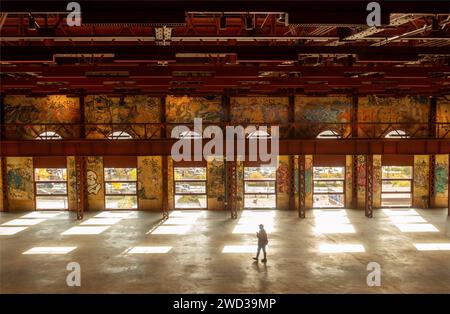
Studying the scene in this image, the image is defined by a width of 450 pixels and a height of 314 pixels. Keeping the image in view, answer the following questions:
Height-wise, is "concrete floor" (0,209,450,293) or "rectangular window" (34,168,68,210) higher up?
"rectangular window" (34,168,68,210)

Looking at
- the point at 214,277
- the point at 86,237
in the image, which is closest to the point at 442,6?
the point at 214,277

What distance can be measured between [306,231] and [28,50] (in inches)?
584

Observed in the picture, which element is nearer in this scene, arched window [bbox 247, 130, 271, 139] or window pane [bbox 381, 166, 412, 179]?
arched window [bbox 247, 130, 271, 139]

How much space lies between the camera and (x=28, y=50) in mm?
8461

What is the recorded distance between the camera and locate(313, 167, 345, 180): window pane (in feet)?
81.9

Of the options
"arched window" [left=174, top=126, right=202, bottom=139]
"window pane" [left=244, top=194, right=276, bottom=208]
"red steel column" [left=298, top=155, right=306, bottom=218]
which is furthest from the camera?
"window pane" [left=244, top=194, right=276, bottom=208]

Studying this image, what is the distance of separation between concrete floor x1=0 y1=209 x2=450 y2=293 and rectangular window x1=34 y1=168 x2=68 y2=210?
1.95 meters

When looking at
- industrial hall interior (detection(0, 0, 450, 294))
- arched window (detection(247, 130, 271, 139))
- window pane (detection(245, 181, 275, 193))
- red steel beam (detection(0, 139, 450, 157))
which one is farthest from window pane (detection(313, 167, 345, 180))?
arched window (detection(247, 130, 271, 139))

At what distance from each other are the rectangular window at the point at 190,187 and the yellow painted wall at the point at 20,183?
338 inches

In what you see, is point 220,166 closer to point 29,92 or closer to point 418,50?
point 29,92

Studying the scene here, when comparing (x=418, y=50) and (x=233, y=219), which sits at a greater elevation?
(x=418, y=50)

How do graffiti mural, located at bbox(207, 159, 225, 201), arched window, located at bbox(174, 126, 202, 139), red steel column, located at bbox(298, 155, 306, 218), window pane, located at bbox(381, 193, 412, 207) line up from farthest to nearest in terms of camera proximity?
window pane, located at bbox(381, 193, 412, 207) → graffiti mural, located at bbox(207, 159, 225, 201) → arched window, located at bbox(174, 126, 202, 139) → red steel column, located at bbox(298, 155, 306, 218)

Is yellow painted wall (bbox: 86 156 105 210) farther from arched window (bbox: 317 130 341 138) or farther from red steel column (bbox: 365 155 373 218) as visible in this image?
red steel column (bbox: 365 155 373 218)
